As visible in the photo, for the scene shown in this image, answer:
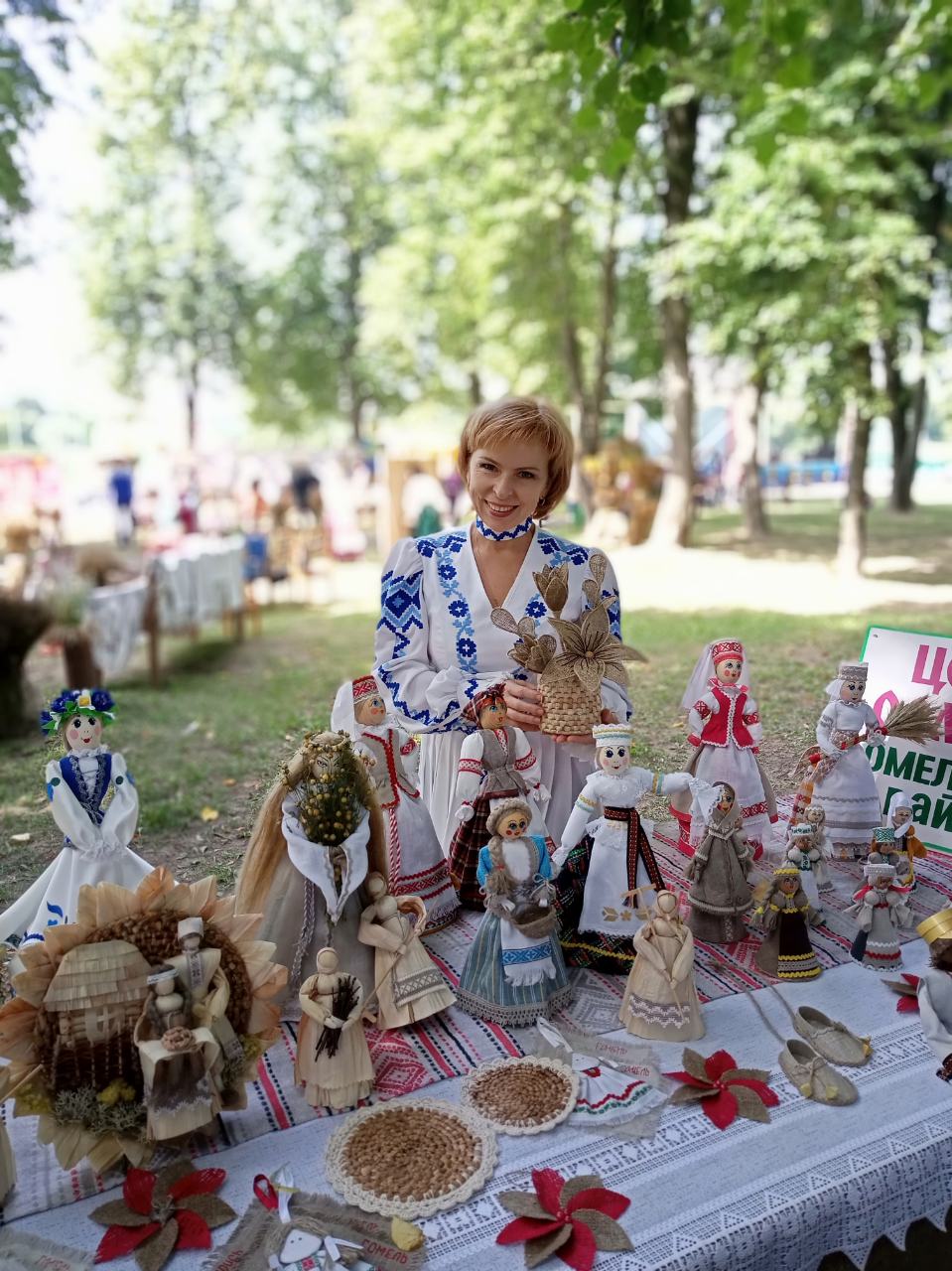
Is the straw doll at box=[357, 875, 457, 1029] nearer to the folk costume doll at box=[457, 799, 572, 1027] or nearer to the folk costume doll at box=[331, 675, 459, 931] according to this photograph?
the folk costume doll at box=[457, 799, 572, 1027]

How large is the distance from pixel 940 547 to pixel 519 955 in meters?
12.5

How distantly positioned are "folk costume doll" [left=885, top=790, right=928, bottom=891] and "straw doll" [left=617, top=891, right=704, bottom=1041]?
0.95 meters

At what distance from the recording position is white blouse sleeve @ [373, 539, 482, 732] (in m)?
3.00

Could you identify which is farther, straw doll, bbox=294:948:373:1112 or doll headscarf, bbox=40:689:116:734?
doll headscarf, bbox=40:689:116:734

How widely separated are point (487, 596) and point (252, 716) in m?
2.88

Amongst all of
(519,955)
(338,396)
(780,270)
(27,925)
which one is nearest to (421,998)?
(519,955)

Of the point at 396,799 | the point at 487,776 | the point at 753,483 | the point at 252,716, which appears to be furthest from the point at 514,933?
the point at 753,483

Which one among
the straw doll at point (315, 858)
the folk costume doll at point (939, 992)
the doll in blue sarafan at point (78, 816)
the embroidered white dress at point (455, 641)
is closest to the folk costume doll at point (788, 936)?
the folk costume doll at point (939, 992)

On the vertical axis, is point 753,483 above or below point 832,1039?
above

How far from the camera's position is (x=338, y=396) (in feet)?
89.6

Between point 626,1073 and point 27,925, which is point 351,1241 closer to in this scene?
point 626,1073

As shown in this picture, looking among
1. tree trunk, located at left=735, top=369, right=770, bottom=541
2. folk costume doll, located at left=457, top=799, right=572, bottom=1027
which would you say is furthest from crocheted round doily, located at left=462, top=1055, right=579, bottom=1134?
tree trunk, located at left=735, top=369, right=770, bottom=541

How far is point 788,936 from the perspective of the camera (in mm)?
2732

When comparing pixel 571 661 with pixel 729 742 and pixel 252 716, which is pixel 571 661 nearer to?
pixel 729 742
